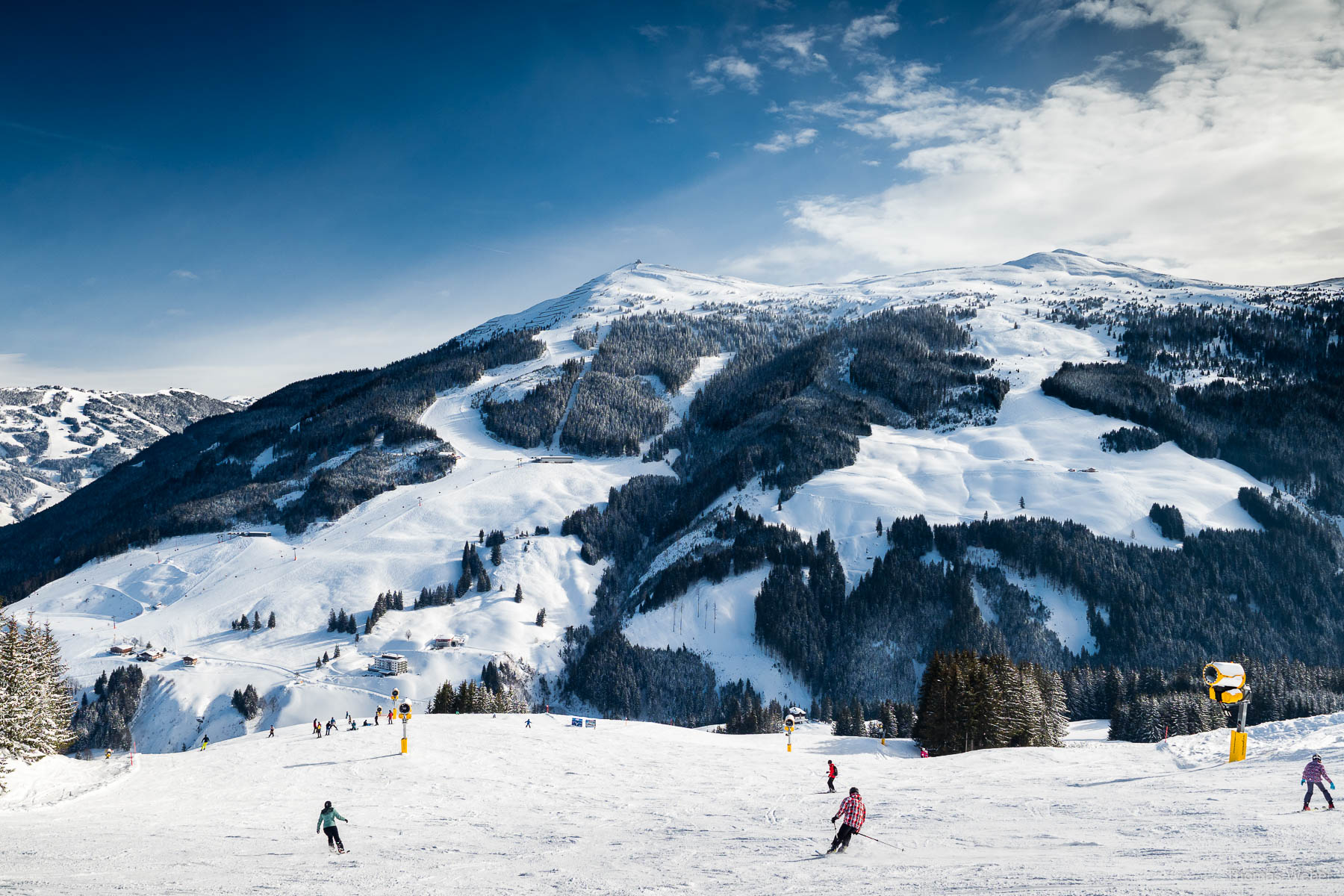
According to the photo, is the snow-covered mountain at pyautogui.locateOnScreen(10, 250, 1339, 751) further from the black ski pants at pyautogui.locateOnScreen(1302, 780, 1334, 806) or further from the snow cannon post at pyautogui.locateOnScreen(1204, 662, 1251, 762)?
the black ski pants at pyautogui.locateOnScreen(1302, 780, 1334, 806)

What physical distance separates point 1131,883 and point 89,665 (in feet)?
497

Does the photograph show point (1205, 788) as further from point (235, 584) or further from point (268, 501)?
point (268, 501)

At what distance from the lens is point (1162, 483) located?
16238 centimetres

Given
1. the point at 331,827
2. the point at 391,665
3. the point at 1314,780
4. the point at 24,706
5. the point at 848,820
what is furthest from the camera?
the point at 391,665

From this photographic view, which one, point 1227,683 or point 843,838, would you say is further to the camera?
point 1227,683

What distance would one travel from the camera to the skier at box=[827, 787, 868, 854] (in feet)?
75.9

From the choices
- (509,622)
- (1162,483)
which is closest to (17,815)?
(509,622)

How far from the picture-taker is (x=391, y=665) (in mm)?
119500

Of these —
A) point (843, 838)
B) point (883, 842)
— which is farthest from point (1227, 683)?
point (843, 838)

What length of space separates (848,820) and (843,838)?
0.58 meters

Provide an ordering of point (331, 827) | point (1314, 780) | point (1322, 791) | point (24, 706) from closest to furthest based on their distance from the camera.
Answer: point (1314, 780) < point (1322, 791) < point (331, 827) < point (24, 706)

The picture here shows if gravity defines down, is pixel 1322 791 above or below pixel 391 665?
above

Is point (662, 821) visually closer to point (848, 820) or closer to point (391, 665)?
point (848, 820)

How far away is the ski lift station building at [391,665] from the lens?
119312 mm
